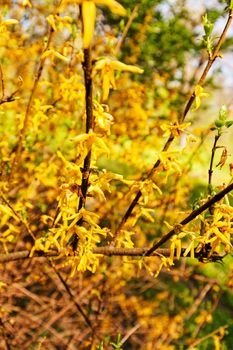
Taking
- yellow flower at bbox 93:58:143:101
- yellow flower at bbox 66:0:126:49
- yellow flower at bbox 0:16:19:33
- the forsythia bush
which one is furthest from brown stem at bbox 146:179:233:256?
yellow flower at bbox 0:16:19:33

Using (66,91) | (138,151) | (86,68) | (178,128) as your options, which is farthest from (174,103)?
(86,68)

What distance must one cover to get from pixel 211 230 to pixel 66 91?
1.32 metres

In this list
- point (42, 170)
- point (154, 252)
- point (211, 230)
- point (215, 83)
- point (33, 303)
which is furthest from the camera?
point (215, 83)

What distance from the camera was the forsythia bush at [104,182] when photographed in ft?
4.36

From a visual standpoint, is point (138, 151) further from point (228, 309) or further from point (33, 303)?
point (228, 309)

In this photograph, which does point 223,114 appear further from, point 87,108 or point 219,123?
point 87,108

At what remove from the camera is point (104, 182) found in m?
1.29

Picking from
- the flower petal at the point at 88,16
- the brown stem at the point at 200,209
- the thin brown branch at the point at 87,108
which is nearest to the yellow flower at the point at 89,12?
the flower petal at the point at 88,16

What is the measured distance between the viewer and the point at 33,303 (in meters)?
4.36

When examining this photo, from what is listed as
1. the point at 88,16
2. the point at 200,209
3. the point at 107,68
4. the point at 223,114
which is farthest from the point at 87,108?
the point at 223,114

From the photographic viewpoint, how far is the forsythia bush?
133 centimetres

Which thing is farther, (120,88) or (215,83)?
(215,83)

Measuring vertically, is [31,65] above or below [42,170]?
above

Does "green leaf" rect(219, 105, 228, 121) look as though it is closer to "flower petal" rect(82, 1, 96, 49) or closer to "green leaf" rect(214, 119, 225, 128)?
"green leaf" rect(214, 119, 225, 128)
